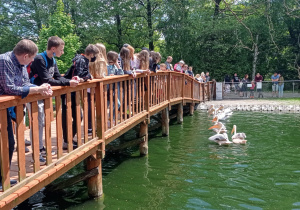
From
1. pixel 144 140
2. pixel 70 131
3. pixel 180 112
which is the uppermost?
pixel 70 131

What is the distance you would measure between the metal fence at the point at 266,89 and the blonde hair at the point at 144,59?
1547 cm

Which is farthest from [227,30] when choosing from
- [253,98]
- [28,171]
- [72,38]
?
[28,171]

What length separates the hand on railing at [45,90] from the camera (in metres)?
3.92

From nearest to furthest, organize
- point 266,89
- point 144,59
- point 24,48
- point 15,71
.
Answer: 1. point 24,48
2. point 15,71
3. point 144,59
4. point 266,89

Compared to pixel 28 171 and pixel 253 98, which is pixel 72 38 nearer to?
pixel 253 98

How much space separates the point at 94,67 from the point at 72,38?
860 inches

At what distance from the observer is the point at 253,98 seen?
22750 millimetres

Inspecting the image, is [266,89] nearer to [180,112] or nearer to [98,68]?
[180,112]

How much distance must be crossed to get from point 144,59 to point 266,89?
16.2 m

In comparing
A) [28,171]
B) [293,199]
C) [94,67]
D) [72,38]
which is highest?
[72,38]

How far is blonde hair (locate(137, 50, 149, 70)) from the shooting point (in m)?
8.52

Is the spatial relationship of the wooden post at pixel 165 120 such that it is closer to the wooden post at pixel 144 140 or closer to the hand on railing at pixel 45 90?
the wooden post at pixel 144 140

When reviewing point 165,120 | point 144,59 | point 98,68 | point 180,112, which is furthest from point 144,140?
point 180,112

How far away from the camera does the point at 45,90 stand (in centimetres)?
397
